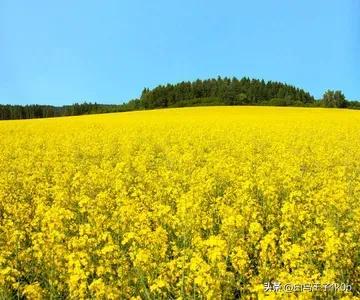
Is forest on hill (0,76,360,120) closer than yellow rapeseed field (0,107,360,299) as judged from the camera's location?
No

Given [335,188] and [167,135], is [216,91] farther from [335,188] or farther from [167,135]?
[335,188]

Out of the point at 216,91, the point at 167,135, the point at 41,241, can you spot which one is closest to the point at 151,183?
the point at 41,241

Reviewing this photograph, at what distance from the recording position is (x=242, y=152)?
1559 centimetres

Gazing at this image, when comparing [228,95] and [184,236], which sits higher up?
[228,95]

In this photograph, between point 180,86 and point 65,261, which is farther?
point 180,86

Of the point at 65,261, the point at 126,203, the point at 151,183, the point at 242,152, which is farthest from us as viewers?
the point at 242,152

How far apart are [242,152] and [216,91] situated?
76493mm

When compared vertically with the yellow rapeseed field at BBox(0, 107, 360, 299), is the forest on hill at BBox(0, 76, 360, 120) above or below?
above

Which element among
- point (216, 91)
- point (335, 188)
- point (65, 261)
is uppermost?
point (216, 91)

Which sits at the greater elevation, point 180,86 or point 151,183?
point 180,86

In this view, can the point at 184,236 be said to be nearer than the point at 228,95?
Yes

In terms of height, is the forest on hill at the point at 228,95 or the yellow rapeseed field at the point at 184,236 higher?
the forest on hill at the point at 228,95

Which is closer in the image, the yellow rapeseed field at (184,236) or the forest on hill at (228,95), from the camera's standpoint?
the yellow rapeseed field at (184,236)

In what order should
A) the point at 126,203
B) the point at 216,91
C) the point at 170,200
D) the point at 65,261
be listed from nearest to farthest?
the point at 65,261 < the point at 126,203 < the point at 170,200 < the point at 216,91
